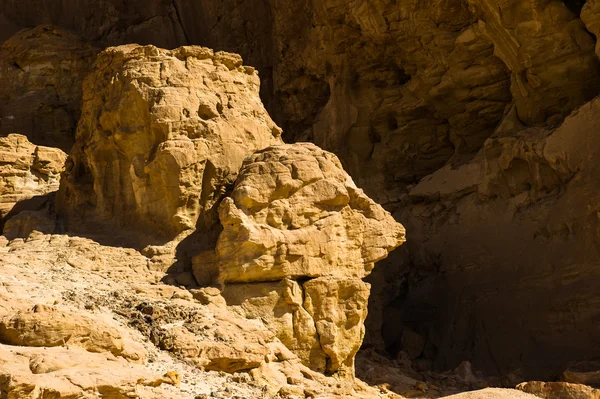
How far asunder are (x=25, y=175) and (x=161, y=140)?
4044mm

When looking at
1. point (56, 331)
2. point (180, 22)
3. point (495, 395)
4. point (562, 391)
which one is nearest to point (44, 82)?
point (180, 22)

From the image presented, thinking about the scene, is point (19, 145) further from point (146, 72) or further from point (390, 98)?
point (390, 98)

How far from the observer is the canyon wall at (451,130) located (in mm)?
19391

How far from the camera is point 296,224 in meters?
14.2

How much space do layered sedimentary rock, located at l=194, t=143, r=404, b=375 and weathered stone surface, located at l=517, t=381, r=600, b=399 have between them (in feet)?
9.39

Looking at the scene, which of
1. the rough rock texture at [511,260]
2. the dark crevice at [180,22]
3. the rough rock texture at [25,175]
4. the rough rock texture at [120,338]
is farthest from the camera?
the dark crevice at [180,22]

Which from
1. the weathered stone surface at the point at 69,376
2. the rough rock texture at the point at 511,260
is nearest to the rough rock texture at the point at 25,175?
the weathered stone surface at the point at 69,376

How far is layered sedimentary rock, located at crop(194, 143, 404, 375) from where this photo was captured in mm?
13508

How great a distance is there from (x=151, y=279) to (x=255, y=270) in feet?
5.33

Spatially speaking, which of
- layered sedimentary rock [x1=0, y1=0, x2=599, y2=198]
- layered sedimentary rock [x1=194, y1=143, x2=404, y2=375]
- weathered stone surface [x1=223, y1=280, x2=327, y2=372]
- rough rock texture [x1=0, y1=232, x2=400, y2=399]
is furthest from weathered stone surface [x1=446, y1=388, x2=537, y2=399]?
layered sedimentary rock [x1=0, y1=0, x2=599, y2=198]

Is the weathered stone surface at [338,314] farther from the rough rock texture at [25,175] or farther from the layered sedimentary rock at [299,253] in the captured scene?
the rough rock texture at [25,175]

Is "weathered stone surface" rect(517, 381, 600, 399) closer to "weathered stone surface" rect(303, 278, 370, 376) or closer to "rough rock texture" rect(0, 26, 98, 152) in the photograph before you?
"weathered stone surface" rect(303, 278, 370, 376)

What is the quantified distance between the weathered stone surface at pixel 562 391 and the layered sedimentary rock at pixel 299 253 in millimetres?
2863

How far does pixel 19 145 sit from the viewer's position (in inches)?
701
